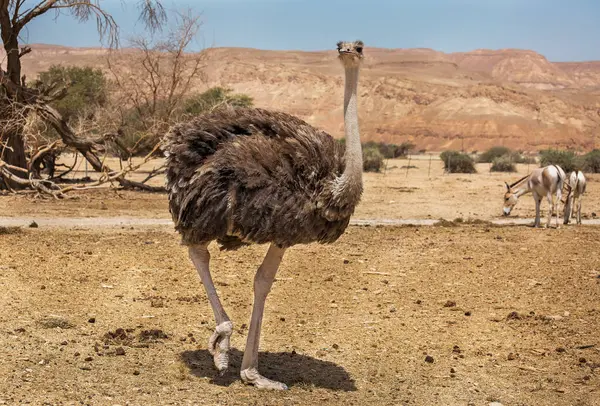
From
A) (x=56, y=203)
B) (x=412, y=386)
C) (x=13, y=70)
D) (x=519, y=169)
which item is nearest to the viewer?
(x=412, y=386)

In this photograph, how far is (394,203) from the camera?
20.4 m

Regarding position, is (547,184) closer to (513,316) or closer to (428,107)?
(513,316)

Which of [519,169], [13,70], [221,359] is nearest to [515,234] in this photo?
[221,359]

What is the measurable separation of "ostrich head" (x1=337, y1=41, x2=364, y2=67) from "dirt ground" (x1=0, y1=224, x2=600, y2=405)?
A: 2434 mm

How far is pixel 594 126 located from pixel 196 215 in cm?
8353

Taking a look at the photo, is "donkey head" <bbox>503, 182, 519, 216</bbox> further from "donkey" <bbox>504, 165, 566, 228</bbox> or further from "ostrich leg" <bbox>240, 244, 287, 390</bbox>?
"ostrich leg" <bbox>240, 244, 287, 390</bbox>

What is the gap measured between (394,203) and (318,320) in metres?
12.4

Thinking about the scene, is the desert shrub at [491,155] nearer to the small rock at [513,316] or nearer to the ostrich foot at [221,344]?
the small rock at [513,316]

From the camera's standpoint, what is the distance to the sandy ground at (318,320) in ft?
20.2

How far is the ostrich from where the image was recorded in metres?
5.91

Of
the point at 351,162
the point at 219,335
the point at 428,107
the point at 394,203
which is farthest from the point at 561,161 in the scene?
the point at 428,107

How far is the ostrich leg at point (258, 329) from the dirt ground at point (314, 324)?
0.11 m

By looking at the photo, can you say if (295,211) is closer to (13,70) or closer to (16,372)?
(16,372)

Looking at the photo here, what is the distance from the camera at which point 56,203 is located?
18.2 meters
